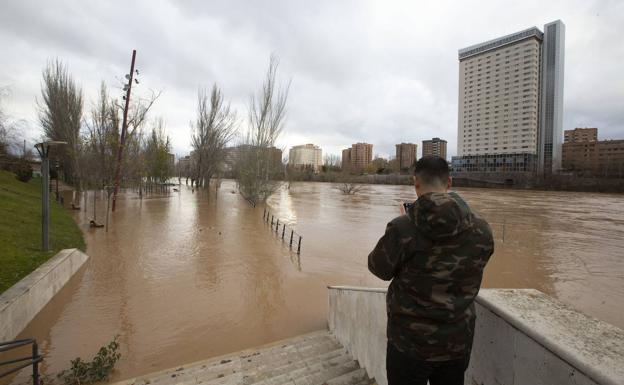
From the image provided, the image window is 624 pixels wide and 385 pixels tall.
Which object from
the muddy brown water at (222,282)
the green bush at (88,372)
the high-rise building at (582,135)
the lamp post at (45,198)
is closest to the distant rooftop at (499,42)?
the high-rise building at (582,135)

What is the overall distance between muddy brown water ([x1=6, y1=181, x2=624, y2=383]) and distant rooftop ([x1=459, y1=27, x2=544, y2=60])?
91.4 metres

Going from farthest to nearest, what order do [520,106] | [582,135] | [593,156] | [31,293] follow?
[582,135], [520,106], [593,156], [31,293]

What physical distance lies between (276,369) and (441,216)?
3570mm

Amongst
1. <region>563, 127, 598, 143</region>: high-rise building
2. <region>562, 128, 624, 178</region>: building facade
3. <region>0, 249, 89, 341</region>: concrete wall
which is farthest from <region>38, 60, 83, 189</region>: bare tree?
<region>563, 127, 598, 143</region>: high-rise building

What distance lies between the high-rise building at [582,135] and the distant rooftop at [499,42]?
41.4 m

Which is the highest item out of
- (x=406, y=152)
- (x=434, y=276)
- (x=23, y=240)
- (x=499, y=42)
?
(x=499, y=42)

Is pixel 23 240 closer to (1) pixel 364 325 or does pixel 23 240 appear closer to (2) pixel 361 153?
(1) pixel 364 325

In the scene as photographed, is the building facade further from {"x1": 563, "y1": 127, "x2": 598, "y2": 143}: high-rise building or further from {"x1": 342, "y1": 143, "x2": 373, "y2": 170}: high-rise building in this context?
{"x1": 342, "y1": 143, "x2": 373, "y2": 170}: high-rise building

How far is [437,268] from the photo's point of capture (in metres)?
1.59

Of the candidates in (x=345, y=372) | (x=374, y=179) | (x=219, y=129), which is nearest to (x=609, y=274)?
(x=345, y=372)

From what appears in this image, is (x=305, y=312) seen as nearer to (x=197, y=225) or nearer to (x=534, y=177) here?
(x=197, y=225)

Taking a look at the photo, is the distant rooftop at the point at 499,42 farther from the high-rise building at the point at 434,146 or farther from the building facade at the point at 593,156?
the high-rise building at the point at 434,146

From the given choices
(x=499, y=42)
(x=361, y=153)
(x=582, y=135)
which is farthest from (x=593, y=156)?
(x=361, y=153)

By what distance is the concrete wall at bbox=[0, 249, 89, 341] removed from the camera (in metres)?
4.55
